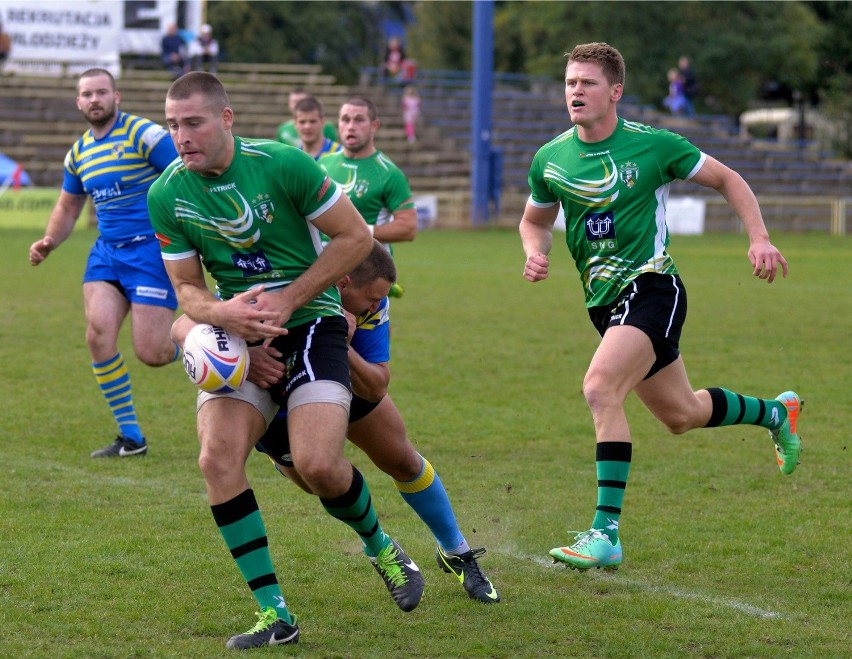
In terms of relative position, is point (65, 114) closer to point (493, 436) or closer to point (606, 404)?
point (493, 436)

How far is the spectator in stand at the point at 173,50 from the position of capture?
1372 inches

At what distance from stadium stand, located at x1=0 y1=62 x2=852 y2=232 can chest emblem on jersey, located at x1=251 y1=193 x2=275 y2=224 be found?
26.8 meters

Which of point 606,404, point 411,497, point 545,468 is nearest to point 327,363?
point 411,497

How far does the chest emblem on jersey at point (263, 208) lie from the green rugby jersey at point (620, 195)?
5.28 ft

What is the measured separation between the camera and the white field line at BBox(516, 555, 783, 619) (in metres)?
4.93

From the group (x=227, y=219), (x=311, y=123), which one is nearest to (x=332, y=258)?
(x=227, y=219)

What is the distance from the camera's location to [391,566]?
4969mm

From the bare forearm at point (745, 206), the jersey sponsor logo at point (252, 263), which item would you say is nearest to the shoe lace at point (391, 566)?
the jersey sponsor logo at point (252, 263)

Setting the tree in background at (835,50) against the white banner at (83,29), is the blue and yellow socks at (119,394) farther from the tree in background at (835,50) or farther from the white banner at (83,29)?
the tree in background at (835,50)

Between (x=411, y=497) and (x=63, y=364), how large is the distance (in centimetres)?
663

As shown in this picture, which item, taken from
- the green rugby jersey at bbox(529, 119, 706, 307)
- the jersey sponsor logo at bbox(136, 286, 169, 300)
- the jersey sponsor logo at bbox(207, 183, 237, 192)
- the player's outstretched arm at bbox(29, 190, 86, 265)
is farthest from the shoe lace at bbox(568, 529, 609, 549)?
the player's outstretched arm at bbox(29, 190, 86, 265)

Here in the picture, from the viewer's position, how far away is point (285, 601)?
4926 millimetres

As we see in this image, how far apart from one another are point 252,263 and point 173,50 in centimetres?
3184

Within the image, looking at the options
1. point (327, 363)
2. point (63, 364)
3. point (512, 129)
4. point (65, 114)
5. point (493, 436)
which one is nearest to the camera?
point (327, 363)
